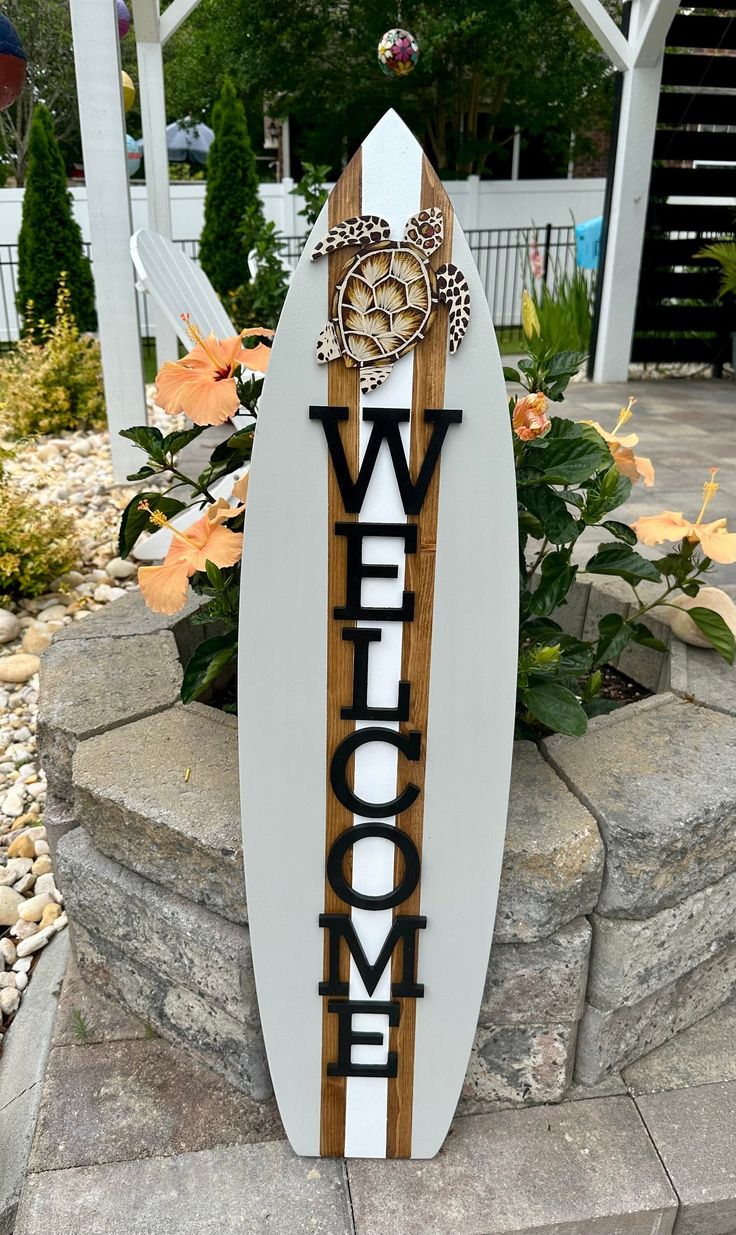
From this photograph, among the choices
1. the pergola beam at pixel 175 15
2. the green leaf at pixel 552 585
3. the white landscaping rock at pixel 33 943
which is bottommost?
the white landscaping rock at pixel 33 943

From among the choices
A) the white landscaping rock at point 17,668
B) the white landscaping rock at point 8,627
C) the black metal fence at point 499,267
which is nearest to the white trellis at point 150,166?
the white landscaping rock at point 8,627

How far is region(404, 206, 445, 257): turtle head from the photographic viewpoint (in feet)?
3.54

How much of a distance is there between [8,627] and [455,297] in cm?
261

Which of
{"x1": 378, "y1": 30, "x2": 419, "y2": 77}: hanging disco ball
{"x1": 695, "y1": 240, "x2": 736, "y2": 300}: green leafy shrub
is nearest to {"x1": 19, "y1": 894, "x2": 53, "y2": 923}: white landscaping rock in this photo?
{"x1": 695, "y1": 240, "x2": 736, "y2": 300}: green leafy shrub

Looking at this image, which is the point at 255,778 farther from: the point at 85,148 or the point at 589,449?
the point at 85,148

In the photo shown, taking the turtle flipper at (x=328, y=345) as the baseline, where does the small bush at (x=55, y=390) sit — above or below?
below

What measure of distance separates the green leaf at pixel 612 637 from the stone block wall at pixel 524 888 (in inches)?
5.2

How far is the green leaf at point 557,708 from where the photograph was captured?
57.7 inches

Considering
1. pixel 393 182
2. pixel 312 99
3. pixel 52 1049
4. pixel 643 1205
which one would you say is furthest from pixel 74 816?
pixel 312 99

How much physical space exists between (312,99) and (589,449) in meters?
14.1

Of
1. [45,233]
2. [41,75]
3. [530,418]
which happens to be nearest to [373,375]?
[530,418]

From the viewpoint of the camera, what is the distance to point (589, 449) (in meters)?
1.52

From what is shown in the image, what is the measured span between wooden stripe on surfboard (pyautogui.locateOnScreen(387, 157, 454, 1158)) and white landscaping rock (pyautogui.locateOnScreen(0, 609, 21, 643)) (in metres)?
2.36

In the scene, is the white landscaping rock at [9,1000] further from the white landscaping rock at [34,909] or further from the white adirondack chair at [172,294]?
the white adirondack chair at [172,294]
